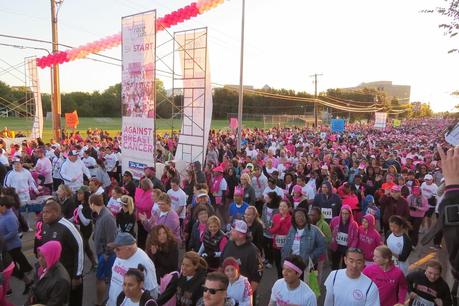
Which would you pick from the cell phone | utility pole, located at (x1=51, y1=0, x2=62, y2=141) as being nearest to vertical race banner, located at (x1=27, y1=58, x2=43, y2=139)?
utility pole, located at (x1=51, y1=0, x2=62, y2=141)

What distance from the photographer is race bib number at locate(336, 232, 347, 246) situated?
6.16 m

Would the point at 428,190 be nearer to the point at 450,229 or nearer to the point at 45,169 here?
the point at 450,229

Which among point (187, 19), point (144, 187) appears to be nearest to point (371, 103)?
point (187, 19)

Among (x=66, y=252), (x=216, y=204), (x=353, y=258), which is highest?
(x=353, y=258)

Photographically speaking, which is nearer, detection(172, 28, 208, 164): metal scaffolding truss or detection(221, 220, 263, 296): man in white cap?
detection(221, 220, 263, 296): man in white cap

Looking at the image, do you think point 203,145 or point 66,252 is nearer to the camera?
point 66,252

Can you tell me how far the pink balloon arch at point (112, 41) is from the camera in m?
14.4

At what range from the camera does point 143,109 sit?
1106 centimetres

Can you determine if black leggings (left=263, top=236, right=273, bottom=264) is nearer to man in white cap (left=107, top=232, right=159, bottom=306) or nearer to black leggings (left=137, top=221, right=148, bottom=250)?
black leggings (left=137, top=221, right=148, bottom=250)

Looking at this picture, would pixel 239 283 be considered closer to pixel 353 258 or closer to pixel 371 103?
pixel 353 258

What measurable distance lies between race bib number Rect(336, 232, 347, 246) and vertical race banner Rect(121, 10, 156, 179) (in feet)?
19.0

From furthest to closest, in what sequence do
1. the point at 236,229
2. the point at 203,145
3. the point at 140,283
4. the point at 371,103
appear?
1. the point at 371,103
2. the point at 203,145
3. the point at 236,229
4. the point at 140,283

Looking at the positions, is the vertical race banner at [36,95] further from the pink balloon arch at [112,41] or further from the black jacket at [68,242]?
the black jacket at [68,242]

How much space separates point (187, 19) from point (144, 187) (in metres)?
8.72
